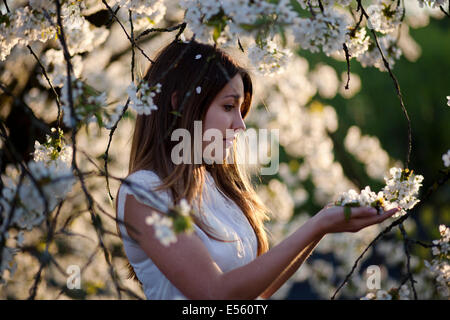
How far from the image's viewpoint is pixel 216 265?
1.28 m

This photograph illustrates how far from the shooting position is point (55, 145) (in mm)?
1511

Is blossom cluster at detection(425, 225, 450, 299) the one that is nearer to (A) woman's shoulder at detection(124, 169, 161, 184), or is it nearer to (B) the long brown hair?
(B) the long brown hair

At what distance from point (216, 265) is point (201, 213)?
221 mm

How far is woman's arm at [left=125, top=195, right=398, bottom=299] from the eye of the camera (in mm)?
1236

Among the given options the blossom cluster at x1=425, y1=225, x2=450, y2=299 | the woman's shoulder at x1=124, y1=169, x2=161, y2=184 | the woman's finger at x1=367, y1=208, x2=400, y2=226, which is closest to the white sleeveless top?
the woman's shoulder at x1=124, y1=169, x2=161, y2=184

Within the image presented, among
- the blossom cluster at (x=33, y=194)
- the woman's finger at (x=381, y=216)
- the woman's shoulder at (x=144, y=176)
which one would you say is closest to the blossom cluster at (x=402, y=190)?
the woman's finger at (x=381, y=216)

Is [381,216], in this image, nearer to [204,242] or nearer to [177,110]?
[204,242]

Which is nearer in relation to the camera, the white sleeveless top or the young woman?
the young woman

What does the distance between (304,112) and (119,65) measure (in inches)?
95.7

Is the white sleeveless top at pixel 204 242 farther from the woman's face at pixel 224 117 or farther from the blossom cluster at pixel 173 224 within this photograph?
the blossom cluster at pixel 173 224

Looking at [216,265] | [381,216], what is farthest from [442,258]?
[216,265]

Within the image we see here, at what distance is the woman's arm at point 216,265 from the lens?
124 cm

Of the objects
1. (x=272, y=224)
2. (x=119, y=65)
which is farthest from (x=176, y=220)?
(x=272, y=224)

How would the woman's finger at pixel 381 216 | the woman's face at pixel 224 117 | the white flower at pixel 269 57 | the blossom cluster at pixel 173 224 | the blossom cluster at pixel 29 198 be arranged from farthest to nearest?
1. the woman's face at pixel 224 117
2. the white flower at pixel 269 57
3. the woman's finger at pixel 381 216
4. the blossom cluster at pixel 29 198
5. the blossom cluster at pixel 173 224
